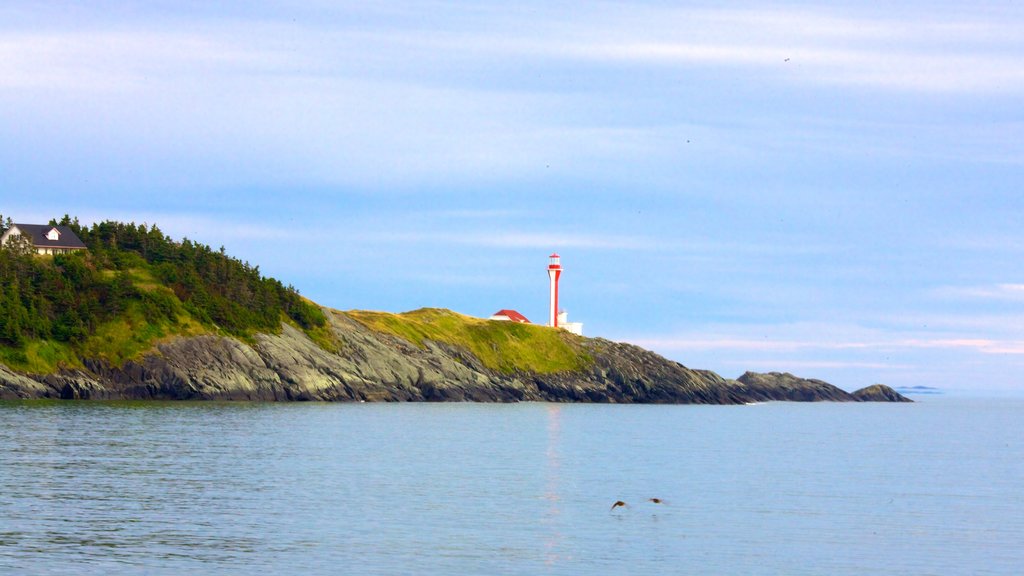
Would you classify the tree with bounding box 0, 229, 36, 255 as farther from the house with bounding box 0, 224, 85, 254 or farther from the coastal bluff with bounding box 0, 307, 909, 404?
the coastal bluff with bounding box 0, 307, 909, 404

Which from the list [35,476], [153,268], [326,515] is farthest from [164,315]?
[326,515]

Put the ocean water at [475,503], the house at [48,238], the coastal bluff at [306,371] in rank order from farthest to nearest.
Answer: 1. the house at [48,238]
2. the coastal bluff at [306,371]
3. the ocean water at [475,503]

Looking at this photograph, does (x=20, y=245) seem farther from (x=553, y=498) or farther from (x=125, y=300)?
(x=553, y=498)

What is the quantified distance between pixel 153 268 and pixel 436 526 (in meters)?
130

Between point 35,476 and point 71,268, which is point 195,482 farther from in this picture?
point 71,268

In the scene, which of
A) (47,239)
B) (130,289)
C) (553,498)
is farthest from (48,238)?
(553,498)

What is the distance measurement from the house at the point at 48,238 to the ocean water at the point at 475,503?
71624 millimetres

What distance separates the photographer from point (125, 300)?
151250 mm

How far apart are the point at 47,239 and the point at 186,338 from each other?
37.1m

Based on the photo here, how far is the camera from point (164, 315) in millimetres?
151375

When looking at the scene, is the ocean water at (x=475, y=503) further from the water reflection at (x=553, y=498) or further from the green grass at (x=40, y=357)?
the green grass at (x=40, y=357)

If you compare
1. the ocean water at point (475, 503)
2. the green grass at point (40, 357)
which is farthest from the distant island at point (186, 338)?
the ocean water at point (475, 503)

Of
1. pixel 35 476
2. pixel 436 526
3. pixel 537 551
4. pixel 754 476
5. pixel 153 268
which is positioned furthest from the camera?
pixel 153 268

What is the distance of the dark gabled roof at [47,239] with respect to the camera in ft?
554
